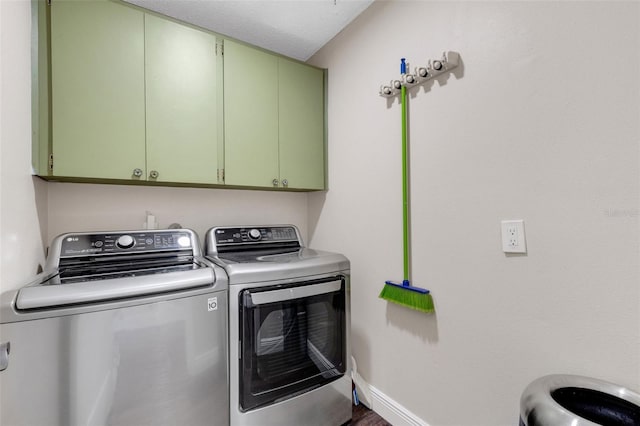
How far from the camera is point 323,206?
222cm

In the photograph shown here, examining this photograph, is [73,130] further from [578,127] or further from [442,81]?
[578,127]

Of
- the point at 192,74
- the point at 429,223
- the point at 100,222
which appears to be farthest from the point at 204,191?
the point at 429,223

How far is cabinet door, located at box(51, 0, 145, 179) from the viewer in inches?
51.1

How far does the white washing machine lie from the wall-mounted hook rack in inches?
39.7

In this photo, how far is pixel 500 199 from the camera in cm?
113

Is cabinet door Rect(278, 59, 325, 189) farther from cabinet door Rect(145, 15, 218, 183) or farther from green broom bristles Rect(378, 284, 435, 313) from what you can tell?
green broom bristles Rect(378, 284, 435, 313)

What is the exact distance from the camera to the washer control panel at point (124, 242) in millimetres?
1365

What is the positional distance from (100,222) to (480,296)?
212 centimetres

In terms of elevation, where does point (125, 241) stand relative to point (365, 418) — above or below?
above

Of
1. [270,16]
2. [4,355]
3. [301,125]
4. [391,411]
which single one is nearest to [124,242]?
[4,355]

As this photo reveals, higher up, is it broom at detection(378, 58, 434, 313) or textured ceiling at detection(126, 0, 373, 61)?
textured ceiling at detection(126, 0, 373, 61)

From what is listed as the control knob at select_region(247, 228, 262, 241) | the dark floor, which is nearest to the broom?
the dark floor

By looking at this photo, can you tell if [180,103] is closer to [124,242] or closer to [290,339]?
[124,242]

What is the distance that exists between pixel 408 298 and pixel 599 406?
2.47ft
